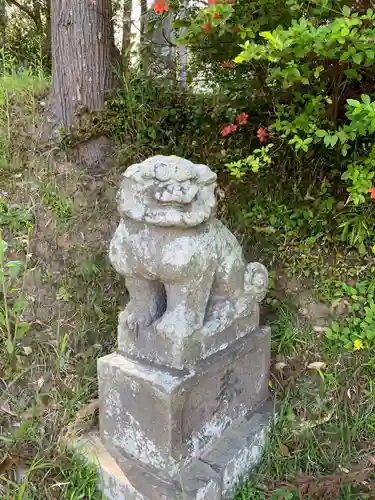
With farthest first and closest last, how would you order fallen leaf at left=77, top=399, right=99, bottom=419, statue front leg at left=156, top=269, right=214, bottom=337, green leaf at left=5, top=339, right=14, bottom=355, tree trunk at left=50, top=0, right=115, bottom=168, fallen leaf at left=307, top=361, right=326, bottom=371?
tree trunk at left=50, top=0, right=115, bottom=168, fallen leaf at left=307, top=361, right=326, bottom=371, green leaf at left=5, top=339, right=14, bottom=355, fallen leaf at left=77, top=399, right=99, bottom=419, statue front leg at left=156, top=269, right=214, bottom=337

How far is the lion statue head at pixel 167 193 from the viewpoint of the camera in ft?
5.62

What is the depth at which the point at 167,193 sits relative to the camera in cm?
170

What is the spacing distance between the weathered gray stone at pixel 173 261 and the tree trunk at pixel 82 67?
2.06m

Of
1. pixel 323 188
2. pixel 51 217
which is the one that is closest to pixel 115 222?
pixel 51 217

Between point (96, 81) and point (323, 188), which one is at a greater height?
point (96, 81)

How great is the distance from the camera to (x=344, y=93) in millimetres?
2812

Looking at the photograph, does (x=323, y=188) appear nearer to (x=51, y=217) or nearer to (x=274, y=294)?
(x=274, y=294)

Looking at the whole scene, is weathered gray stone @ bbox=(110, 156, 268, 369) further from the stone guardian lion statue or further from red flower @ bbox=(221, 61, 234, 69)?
red flower @ bbox=(221, 61, 234, 69)

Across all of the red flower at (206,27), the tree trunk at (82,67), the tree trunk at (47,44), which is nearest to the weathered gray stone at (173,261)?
the red flower at (206,27)

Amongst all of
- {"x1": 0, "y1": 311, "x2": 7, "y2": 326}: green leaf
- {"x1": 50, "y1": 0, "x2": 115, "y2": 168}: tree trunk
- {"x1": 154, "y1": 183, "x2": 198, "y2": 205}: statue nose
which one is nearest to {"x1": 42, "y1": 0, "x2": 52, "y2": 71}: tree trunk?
{"x1": 50, "y1": 0, "x2": 115, "y2": 168}: tree trunk

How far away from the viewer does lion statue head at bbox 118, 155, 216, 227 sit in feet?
5.62

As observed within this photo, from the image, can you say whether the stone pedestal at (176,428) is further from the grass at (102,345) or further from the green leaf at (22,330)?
the green leaf at (22,330)

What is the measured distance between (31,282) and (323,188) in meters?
1.77

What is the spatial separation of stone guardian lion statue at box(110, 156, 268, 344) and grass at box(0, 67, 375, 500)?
69cm
